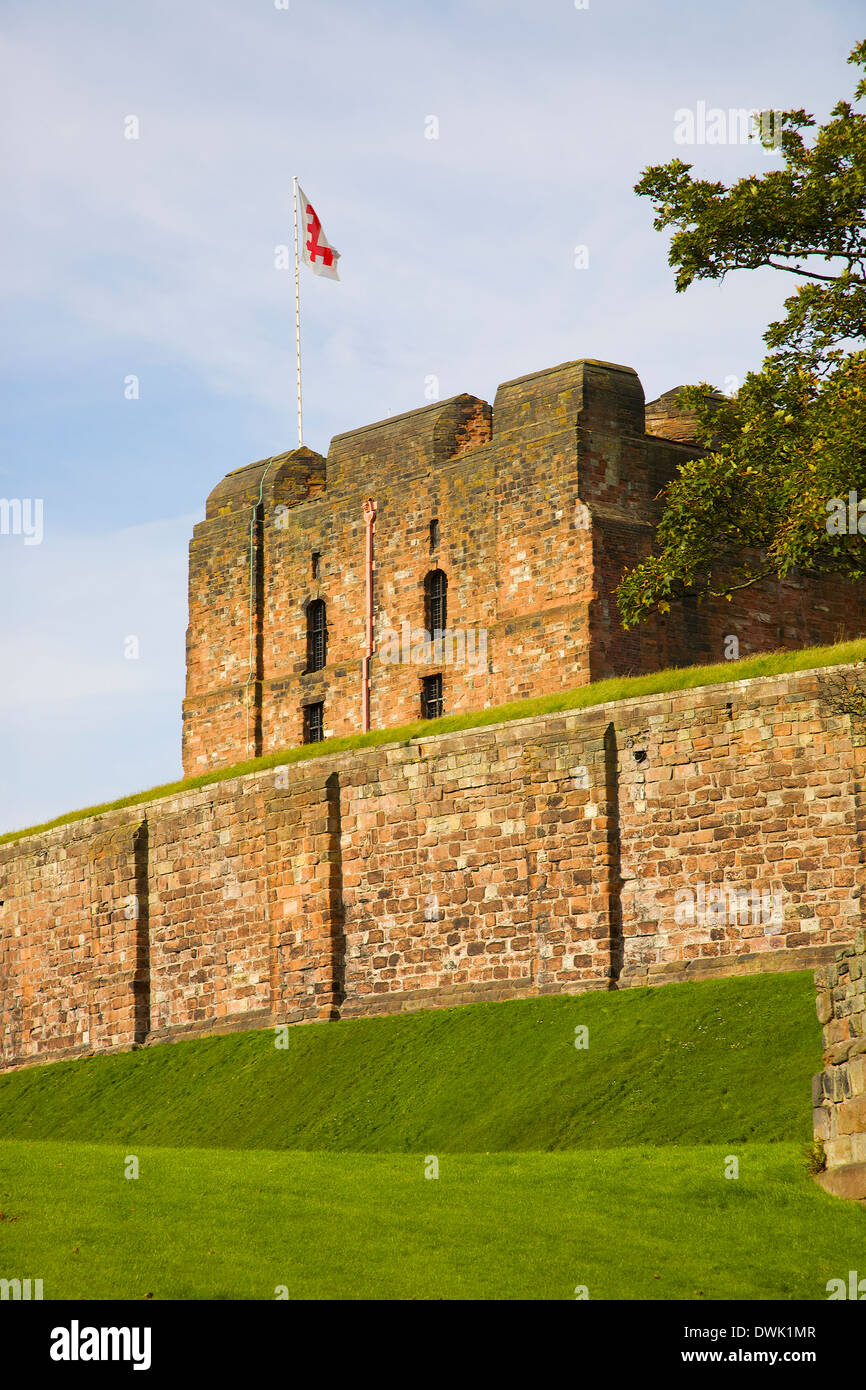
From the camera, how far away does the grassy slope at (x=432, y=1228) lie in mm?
14469

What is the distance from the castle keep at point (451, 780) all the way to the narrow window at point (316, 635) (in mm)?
70

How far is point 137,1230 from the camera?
15.7 metres

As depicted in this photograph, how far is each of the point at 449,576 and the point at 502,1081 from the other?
2005cm

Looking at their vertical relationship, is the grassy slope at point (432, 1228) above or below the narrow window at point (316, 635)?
below

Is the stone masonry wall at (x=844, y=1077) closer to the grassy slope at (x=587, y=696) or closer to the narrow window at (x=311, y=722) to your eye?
the grassy slope at (x=587, y=696)

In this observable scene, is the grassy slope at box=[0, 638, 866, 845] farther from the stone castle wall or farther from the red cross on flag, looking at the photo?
the red cross on flag

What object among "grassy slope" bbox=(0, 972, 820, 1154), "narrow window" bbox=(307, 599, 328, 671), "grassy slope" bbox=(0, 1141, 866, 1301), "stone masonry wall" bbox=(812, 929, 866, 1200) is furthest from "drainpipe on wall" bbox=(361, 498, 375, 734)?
"stone masonry wall" bbox=(812, 929, 866, 1200)

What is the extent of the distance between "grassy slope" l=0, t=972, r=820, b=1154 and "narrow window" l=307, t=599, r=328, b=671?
1580cm

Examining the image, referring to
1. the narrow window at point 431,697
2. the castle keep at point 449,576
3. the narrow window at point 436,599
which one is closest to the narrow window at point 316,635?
the castle keep at point 449,576

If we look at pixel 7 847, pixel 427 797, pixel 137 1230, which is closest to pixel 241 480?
pixel 7 847

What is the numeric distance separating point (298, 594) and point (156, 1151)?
2763 centimetres

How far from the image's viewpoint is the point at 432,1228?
52.8 feet

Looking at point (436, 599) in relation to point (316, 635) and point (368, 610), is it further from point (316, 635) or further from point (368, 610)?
point (316, 635)

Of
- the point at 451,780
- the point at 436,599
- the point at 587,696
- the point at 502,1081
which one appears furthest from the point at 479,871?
the point at 436,599
